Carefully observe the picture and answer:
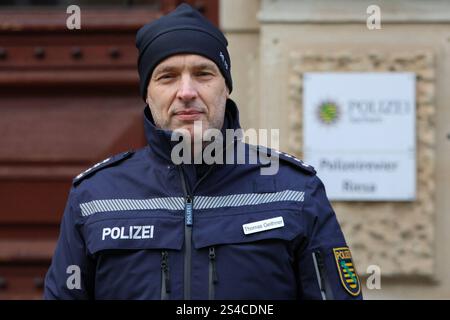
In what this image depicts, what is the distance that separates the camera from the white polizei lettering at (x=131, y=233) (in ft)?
7.24

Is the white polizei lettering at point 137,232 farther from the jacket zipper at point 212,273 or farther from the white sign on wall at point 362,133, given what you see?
the white sign on wall at point 362,133

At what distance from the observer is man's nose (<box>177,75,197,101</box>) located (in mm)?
2244

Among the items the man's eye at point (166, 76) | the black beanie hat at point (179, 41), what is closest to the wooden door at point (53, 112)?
the black beanie hat at point (179, 41)

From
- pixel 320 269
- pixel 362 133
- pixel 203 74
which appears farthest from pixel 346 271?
pixel 362 133

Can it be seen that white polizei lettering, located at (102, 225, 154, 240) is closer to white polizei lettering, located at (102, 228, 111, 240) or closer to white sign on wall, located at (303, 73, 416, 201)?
white polizei lettering, located at (102, 228, 111, 240)

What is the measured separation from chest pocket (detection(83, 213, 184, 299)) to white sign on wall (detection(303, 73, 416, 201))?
166 cm

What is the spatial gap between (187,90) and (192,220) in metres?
0.30

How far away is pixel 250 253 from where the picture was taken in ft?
7.14

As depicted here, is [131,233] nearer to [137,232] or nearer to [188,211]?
[137,232]

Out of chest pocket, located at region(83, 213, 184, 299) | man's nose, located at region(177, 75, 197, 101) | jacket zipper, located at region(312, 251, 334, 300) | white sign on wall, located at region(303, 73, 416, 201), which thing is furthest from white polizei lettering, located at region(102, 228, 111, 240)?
white sign on wall, located at region(303, 73, 416, 201)

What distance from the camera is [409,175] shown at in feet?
12.4

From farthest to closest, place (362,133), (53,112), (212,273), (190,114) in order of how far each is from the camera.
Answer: (53,112), (362,133), (190,114), (212,273)
